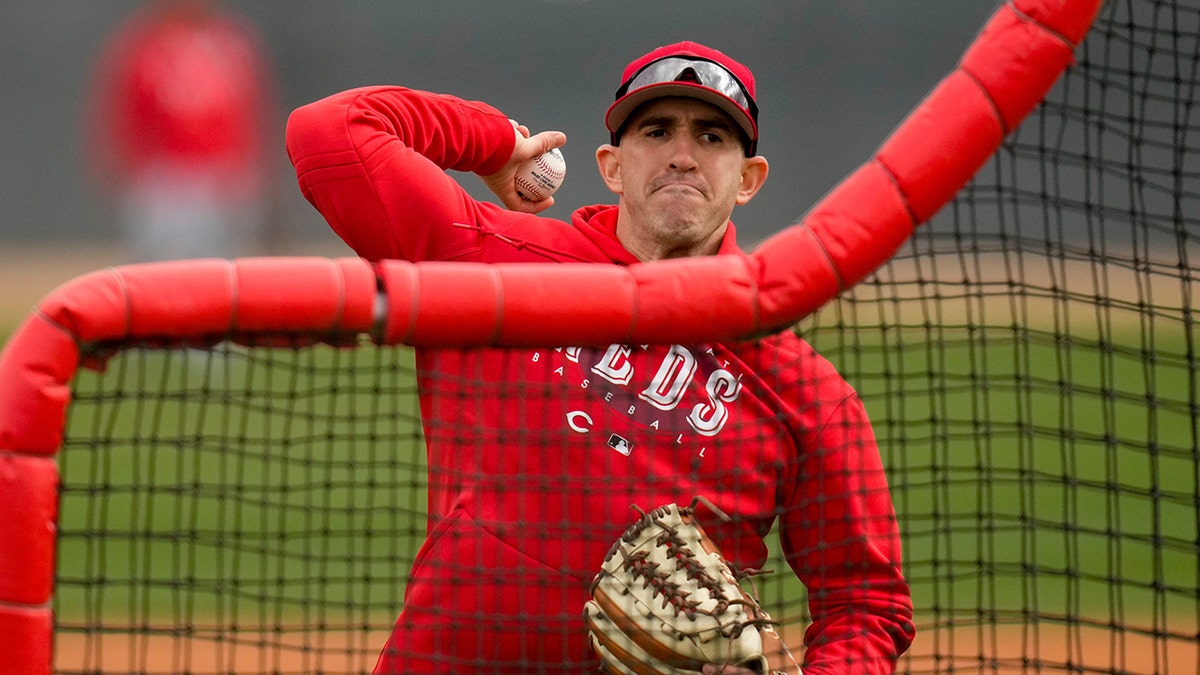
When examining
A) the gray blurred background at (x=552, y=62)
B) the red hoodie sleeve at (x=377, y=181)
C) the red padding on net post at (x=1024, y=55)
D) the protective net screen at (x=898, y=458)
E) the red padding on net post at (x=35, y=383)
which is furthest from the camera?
the gray blurred background at (x=552, y=62)

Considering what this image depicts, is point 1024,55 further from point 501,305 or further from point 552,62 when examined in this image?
point 552,62

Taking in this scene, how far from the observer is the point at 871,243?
76.6 inches

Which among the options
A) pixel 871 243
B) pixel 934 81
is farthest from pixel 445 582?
pixel 934 81

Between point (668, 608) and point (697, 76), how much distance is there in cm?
101

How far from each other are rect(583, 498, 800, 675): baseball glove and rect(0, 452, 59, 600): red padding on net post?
2.64ft

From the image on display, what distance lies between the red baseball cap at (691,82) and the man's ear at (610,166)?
16 cm

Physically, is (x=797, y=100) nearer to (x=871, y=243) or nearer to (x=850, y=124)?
(x=850, y=124)

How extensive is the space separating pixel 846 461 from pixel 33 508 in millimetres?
1326

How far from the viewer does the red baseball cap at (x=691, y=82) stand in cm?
259

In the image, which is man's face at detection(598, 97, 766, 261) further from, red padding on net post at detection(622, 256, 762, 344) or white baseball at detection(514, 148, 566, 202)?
red padding on net post at detection(622, 256, 762, 344)

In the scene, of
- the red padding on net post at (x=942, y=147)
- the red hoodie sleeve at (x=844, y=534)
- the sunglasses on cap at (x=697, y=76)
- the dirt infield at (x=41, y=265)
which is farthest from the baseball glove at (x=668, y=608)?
the dirt infield at (x=41, y=265)

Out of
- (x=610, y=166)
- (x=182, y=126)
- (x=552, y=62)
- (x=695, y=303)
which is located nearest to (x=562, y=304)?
(x=695, y=303)

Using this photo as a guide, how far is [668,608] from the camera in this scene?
214 centimetres

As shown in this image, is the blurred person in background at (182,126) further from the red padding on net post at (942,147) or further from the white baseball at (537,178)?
the red padding on net post at (942,147)
